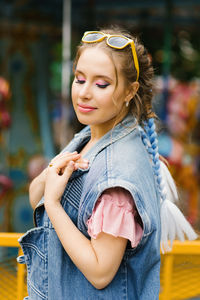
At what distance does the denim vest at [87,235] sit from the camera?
142cm

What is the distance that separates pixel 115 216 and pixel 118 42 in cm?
55

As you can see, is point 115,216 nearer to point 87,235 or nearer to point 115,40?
point 87,235

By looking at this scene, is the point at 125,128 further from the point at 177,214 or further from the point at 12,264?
the point at 12,264

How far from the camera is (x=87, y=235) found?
146 cm

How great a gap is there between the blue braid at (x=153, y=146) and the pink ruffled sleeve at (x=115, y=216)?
0.26 metres

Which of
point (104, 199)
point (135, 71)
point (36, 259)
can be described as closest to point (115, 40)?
point (135, 71)

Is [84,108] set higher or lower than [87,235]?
higher

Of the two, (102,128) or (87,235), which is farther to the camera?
(102,128)

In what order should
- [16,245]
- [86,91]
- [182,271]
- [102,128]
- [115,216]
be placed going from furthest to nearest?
[182,271] → [16,245] → [102,128] → [86,91] → [115,216]

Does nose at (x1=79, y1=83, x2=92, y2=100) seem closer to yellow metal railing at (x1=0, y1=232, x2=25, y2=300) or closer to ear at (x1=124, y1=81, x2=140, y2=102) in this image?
ear at (x1=124, y1=81, x2=140, y2=102)

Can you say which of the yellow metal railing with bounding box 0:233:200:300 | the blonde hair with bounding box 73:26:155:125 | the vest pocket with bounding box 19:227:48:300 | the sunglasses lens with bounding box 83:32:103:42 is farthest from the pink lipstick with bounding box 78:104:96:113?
the yellow metal railing with bounding box 0:233:200:300

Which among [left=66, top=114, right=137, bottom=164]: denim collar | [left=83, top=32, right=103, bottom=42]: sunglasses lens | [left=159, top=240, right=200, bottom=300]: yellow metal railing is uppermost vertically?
[left=83, top=32, right=103, bottom=42]: sunglasses lens

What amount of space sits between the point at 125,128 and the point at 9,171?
3.70 meters

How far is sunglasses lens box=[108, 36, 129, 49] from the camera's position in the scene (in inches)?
59.6
